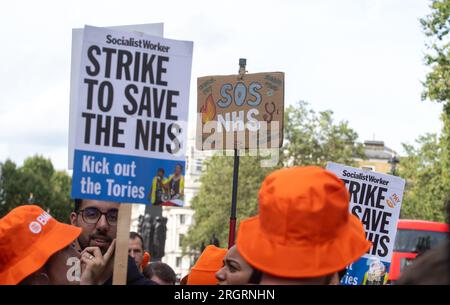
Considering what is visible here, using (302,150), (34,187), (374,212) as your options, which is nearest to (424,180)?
(302,150)

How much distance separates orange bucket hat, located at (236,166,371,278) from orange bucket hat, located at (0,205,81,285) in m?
1.06

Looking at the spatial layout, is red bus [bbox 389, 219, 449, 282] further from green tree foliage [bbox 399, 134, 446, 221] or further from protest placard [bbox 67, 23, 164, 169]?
protest placard [bbox 67, 23, 164, 169]

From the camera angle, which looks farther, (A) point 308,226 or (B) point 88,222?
(B) point 88,222

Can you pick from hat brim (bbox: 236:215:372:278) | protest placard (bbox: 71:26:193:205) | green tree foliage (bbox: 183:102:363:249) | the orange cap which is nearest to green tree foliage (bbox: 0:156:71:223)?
green tree foliage (bbox: 183:102:363:249)

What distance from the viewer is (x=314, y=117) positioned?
67.4 metres

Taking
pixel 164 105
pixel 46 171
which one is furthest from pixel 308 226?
pixel 46 171

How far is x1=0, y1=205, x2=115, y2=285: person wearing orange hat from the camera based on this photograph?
13.5ft

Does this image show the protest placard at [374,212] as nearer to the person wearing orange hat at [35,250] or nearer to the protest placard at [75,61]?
the protest placard at [75,61]

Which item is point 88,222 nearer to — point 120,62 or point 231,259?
point 120,62

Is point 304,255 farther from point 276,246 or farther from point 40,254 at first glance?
point 40,254

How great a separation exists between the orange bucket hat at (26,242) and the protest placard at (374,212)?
3.70m

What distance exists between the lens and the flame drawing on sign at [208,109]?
7.77 m

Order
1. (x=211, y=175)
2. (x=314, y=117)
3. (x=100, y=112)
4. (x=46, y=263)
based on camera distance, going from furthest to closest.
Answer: (x=211, y=175)
(x=314, y=117)
(x=100, y=112)
(x=46, y=263)
